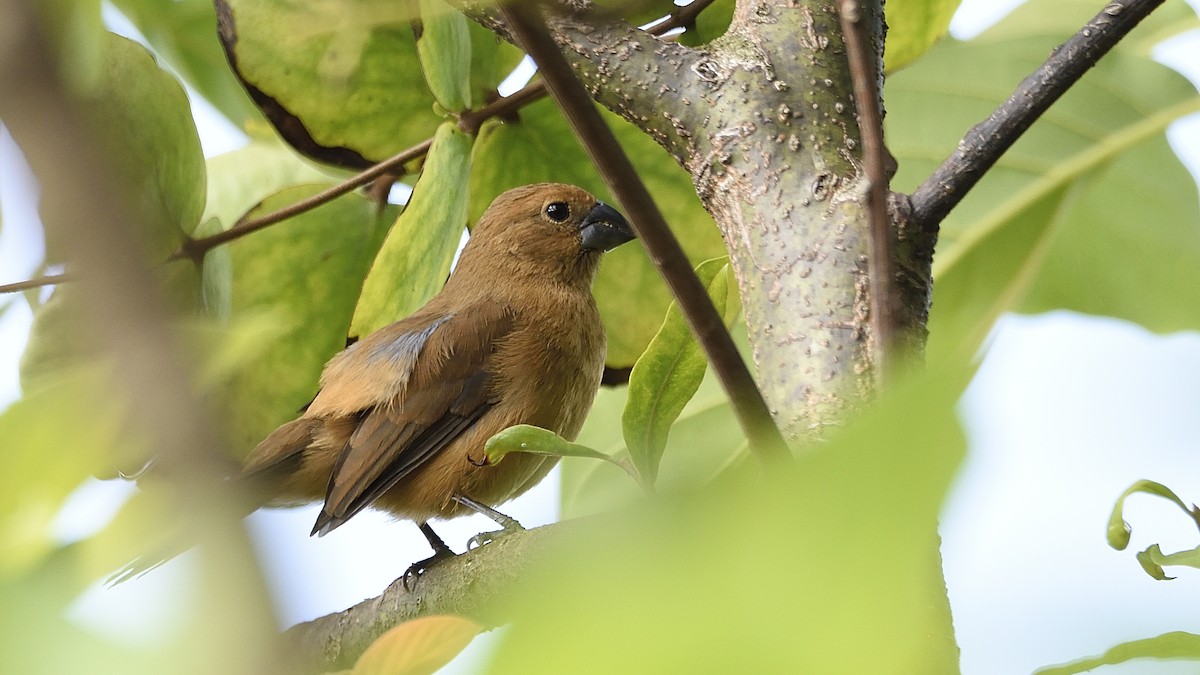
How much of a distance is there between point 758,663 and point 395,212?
848mm

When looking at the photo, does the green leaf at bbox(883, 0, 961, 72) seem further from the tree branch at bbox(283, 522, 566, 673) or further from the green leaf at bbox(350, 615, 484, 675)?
the green leaf at bbox(350, 615, 484, 675)

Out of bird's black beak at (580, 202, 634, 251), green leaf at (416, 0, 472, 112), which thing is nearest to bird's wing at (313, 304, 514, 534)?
bird's black beak at (580, 202, 634, 251)

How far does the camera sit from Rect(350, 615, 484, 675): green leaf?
0.86 ft

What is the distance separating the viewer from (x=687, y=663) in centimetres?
13

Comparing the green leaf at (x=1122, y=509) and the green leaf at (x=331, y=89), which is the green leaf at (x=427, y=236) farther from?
the green leaf at (x=1122, y=509)

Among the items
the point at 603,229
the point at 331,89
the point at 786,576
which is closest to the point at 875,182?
the point at 786,576

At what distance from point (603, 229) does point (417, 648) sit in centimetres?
124

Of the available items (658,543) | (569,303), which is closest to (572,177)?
(569,303)

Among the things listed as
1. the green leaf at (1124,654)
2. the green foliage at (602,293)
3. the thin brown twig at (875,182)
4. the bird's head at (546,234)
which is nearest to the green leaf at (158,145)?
the green foliage at (602,293)

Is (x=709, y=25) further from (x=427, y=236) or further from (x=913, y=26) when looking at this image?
(x=427, y=236)

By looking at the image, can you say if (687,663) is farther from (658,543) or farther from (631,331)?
(631,331)

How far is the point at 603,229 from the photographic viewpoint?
1498 mm

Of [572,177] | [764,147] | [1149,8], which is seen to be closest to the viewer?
[1149,8]

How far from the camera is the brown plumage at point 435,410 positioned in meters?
1.19
